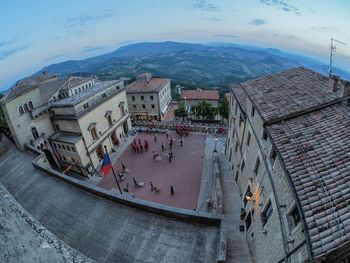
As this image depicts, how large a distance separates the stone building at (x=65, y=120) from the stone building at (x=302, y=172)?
21773mm

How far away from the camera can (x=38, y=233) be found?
2922 millimetres

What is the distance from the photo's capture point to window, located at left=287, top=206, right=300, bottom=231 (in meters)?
6.64

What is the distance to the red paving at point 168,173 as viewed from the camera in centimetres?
2009

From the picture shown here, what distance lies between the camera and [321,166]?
6398 mm

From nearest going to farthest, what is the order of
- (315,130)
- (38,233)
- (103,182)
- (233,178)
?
(38,233) → (315,130) → (233,178) → (103,182)

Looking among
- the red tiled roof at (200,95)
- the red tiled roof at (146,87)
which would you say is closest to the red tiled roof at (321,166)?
the red tiled roof at (146,87)

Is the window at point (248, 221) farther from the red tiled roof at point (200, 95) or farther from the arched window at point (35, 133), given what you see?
the red tiled roof at point (200, 95)

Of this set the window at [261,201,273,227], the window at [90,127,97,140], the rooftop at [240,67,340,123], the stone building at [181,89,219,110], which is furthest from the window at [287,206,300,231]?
the stone building at [181,89,219,110]

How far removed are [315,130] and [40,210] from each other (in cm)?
1715

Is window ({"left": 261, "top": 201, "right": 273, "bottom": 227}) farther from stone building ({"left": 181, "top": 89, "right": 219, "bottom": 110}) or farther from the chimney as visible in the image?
stone building ({"left": 181, "top": 89, "right": 219, "bottom": 110})

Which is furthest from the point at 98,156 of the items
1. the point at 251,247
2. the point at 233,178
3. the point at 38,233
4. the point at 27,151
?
the point at 38,233

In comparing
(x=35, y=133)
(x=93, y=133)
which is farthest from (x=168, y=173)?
(x=35, y=133)

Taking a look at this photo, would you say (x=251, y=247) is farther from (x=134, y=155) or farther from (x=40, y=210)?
(x=134, y=155)

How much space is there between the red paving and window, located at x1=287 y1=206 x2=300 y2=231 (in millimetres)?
12913
